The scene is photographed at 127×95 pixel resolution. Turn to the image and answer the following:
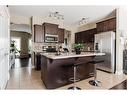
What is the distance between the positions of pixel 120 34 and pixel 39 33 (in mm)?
3793

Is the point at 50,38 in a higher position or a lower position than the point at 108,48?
higher

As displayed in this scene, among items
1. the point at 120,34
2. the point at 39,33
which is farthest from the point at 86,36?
the point at 39,33

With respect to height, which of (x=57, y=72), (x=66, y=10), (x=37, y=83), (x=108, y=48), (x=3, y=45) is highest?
(x=66, y=10)

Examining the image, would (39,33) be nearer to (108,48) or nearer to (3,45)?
(3,45)

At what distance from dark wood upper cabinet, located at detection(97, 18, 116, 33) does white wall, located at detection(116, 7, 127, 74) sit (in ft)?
1.04

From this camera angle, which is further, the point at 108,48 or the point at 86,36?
the point at 86,36

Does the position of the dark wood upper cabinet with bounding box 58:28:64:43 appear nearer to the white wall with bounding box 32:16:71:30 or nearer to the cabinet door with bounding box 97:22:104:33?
the white wall with bounding box 32:16:71:30

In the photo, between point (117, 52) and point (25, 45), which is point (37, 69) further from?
point (25, 45)

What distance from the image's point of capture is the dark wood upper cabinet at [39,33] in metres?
5.86

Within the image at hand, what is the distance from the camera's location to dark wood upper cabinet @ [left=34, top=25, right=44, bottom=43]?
5859 mm

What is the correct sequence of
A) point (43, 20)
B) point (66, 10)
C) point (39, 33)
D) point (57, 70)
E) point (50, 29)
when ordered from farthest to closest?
1. point (43, 20)
2. point (50, 29)
3. point (39, 33)
4. point (66, 10)
5. point (57, 70)

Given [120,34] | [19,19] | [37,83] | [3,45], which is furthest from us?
[19,19]

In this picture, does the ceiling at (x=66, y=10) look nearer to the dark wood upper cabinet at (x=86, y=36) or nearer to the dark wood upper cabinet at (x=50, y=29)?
the dark wood upper cabinet at (x=50, y=29)

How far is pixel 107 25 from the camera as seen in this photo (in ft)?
17.8
